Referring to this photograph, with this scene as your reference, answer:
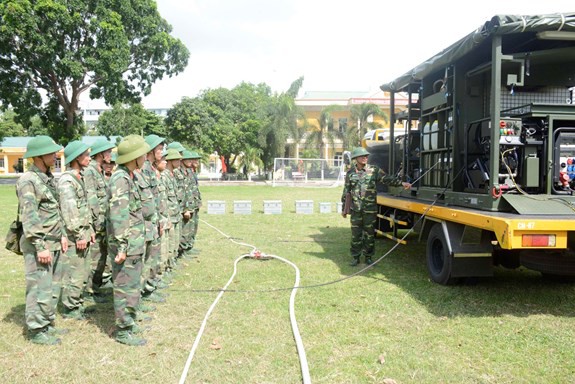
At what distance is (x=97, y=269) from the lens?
240 inches

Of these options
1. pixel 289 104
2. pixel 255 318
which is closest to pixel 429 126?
pixel 255 318

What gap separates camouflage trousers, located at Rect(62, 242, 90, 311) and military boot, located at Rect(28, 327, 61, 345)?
0.55 metres

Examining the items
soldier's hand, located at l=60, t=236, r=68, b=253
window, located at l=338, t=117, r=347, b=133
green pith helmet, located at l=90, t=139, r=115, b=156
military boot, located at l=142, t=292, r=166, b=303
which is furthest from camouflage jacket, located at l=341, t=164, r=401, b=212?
window, located at l=338, t=117, r=347, b=133

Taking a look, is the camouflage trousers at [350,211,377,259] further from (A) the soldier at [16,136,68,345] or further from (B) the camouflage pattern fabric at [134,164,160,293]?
(A) the soldier at [16,136,68,345]

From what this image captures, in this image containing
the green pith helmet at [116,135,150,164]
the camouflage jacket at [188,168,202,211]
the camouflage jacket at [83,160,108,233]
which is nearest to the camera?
the green pith helmet at [116,135,150,164]

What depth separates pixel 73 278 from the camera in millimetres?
5117

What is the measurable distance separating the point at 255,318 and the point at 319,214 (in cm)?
1081

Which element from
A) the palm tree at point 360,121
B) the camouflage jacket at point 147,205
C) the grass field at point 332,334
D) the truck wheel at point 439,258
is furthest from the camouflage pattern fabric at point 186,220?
the palm tree at point 360,121

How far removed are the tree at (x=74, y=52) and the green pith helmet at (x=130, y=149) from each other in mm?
21973

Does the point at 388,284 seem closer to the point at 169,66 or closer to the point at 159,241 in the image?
the point at 159,241

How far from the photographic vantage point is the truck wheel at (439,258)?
19.7 feet

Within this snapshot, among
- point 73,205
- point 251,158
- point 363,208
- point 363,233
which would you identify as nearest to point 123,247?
point 73,205

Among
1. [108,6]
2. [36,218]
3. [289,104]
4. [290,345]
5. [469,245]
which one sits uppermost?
[108,6]

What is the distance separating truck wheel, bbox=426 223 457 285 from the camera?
600 cm
